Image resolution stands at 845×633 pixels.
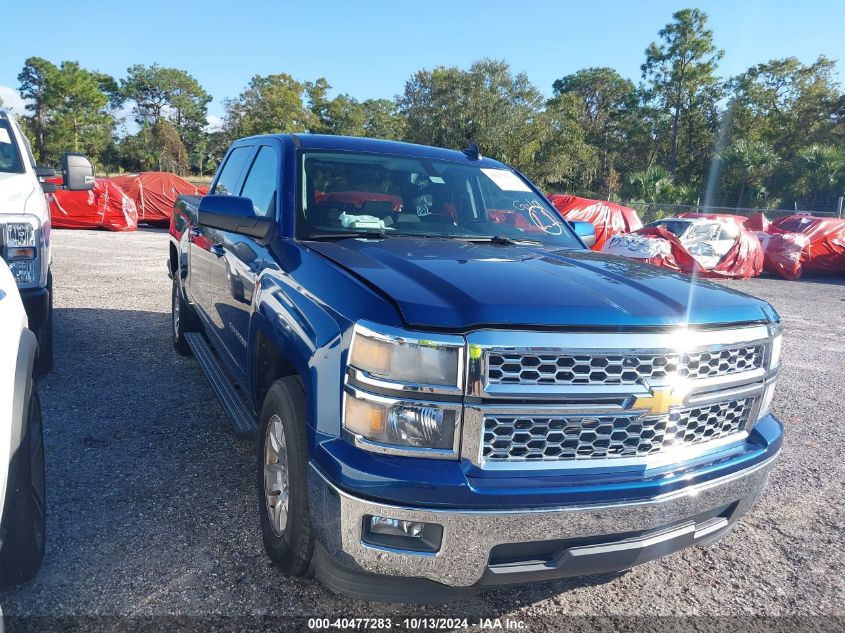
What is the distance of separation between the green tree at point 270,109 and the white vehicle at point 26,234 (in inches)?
1675

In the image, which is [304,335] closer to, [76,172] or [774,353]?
[774,353]

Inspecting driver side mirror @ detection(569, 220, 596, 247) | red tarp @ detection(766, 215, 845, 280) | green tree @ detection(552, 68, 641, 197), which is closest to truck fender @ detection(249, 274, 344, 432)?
driver side mirror @ detection(569, 220, 596, 247)

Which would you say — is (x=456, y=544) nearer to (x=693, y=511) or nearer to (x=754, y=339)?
(x=693, y=511)

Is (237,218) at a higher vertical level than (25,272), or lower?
higher

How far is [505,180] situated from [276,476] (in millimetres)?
2325

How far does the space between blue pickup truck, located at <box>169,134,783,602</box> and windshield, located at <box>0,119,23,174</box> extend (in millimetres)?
3870

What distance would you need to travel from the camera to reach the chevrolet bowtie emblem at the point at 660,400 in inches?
79.4

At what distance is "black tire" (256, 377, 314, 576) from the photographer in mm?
2182

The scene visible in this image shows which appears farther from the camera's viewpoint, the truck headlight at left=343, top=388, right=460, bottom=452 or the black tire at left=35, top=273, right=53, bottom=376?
the black tire at left=35, top=273, right=53, bottom=376

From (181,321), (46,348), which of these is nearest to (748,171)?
(181,321)

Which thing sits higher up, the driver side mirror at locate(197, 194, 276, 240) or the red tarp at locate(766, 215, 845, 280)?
the driver side mirror at locate(197, 194, 276, 240)

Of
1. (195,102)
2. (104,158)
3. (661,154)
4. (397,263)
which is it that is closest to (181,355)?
(397,263)

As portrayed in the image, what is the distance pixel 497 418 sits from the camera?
6.29 feet

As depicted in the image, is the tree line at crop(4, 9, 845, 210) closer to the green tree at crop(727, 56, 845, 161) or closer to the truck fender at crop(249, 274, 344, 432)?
the green tree at crop(727, 56, 845, 161)
